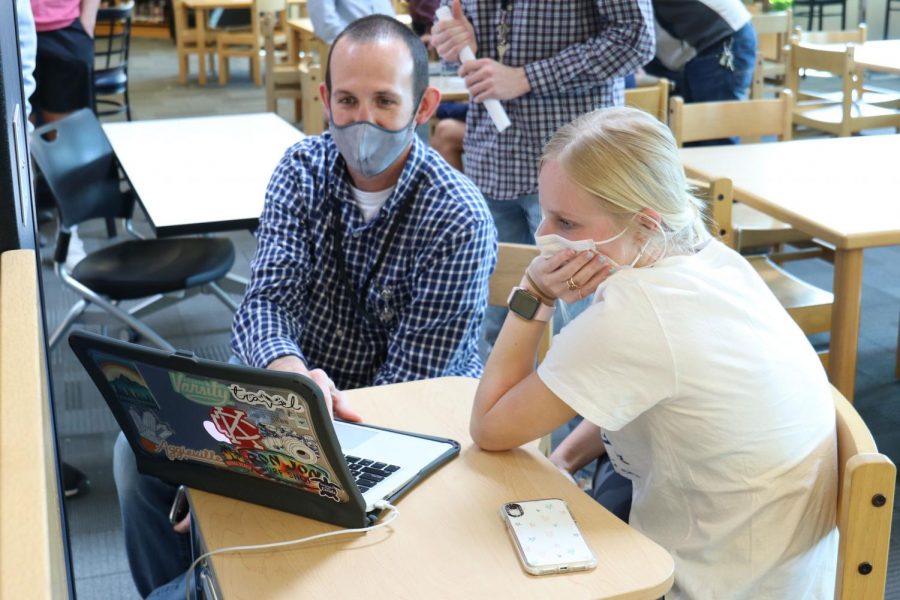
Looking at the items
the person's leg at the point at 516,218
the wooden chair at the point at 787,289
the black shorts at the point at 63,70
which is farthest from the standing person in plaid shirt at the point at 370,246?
the black shorts at the point at 63,70

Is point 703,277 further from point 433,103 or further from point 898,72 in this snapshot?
point 898,72

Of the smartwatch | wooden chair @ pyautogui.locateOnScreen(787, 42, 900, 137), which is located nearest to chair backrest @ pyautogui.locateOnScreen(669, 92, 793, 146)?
wooden chair @ pyautogui.locateOnScreen(787, 42, 900, 137)

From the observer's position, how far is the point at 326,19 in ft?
15.0

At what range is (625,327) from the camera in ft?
4.31

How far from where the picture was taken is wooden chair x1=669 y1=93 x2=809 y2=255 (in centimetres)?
335

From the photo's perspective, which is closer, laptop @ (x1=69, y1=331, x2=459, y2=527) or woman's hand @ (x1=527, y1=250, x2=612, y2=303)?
laptop @ (x1=69, y1=331, x2=459, y2=527)

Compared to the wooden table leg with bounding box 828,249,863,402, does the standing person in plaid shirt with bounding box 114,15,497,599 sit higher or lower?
higher

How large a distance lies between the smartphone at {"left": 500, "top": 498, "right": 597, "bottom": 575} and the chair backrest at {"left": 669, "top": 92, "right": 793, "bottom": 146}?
232cm

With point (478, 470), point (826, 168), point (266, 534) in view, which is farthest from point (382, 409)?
point (826, 168)

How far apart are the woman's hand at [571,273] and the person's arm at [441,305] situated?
1.28ft

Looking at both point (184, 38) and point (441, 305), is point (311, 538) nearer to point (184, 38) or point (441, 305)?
point (441, 305)

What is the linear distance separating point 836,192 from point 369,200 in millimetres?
1312

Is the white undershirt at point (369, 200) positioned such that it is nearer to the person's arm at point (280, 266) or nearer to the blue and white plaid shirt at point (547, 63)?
the person's arm at point (280, 266)

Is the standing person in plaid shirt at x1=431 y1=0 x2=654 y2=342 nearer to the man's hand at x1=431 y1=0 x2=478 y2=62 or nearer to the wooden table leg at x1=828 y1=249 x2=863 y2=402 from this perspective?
the man's hand at x1=431 y1=0 x2=478 y2=62
